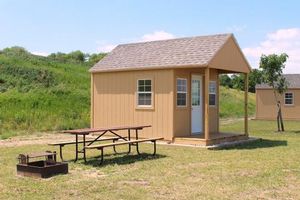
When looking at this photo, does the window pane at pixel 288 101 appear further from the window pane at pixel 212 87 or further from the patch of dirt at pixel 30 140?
the patch of dirt at pixel 30 140

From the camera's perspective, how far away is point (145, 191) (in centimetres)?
757

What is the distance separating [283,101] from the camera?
33.3 m

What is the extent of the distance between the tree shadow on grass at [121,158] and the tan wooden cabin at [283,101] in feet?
75.9

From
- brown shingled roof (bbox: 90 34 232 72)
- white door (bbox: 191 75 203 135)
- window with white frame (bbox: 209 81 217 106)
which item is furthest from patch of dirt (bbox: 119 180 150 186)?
window with white frame (bbox: 209 81 217 106)

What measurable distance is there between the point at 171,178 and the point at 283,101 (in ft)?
86.7

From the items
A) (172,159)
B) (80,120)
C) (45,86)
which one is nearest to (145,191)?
(172,159)

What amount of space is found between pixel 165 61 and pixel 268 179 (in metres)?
7.48

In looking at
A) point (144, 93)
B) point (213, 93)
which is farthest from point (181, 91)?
point (213, 93)

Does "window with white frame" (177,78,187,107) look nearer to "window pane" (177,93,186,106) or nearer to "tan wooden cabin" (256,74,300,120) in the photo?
"window pane" (177,93,186,106)

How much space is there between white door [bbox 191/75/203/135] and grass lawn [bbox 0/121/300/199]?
3720 mm

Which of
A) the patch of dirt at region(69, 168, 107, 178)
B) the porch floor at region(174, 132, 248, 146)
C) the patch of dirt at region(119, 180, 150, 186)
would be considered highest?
the porch floor at region(174, 132, 248, 146)

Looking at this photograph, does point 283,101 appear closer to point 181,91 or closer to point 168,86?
point 181,91

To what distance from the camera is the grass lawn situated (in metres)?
7.38

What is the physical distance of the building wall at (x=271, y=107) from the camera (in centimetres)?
3300
